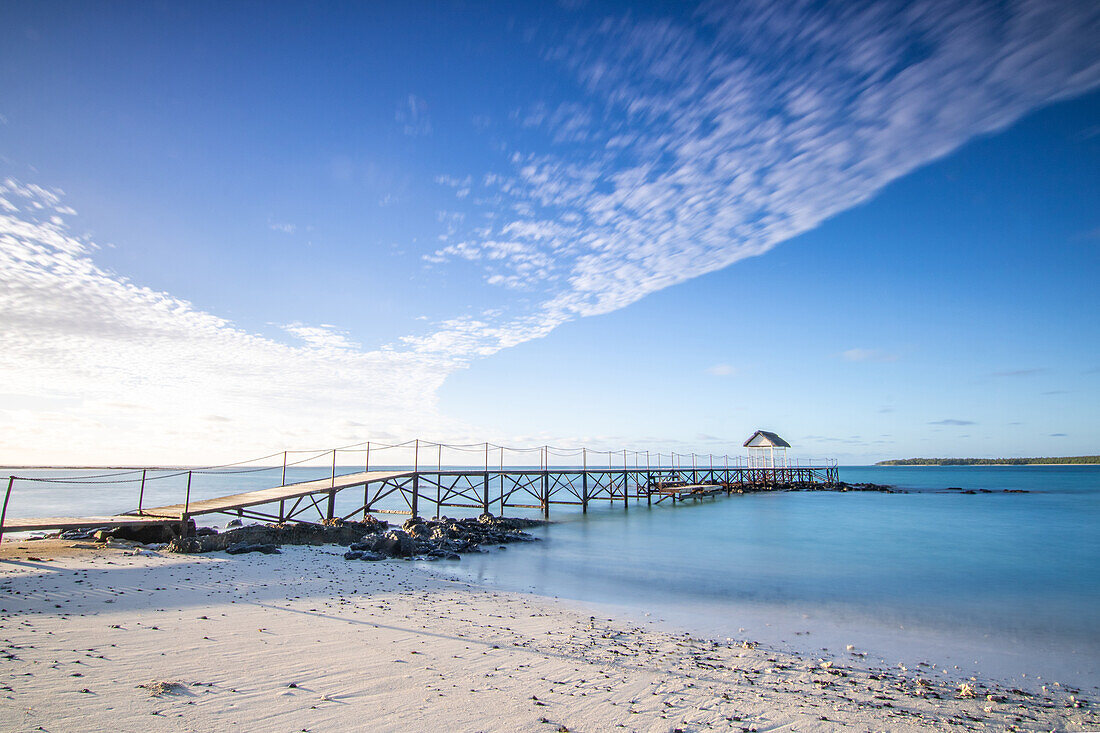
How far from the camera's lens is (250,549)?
13711 millimetres

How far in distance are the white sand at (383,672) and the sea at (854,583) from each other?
1.44 meters

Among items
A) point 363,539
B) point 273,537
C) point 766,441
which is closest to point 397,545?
point 363,539

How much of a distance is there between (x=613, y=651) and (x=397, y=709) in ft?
12.5

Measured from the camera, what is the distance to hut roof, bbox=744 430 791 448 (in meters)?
62.2

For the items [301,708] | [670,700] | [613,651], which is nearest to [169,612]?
[301,708]

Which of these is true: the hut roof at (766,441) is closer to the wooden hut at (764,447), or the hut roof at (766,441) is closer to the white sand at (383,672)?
the wooden hut at (764,447)

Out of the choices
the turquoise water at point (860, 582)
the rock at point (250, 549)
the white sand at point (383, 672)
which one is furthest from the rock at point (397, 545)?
the white sand at point (383, 672)

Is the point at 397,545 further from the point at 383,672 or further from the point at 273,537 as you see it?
the point at 383,672

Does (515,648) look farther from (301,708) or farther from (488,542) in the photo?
(488,542)

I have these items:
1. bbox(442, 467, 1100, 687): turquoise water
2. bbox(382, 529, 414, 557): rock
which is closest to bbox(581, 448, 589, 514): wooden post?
bbox(442, 467, 1100, 687): turquoise water

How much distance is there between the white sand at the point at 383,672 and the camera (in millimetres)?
4660

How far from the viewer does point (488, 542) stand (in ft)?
69.7

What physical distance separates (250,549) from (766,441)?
59546mm

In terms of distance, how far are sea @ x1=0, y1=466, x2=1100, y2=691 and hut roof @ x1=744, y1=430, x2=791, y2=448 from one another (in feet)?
97.1
